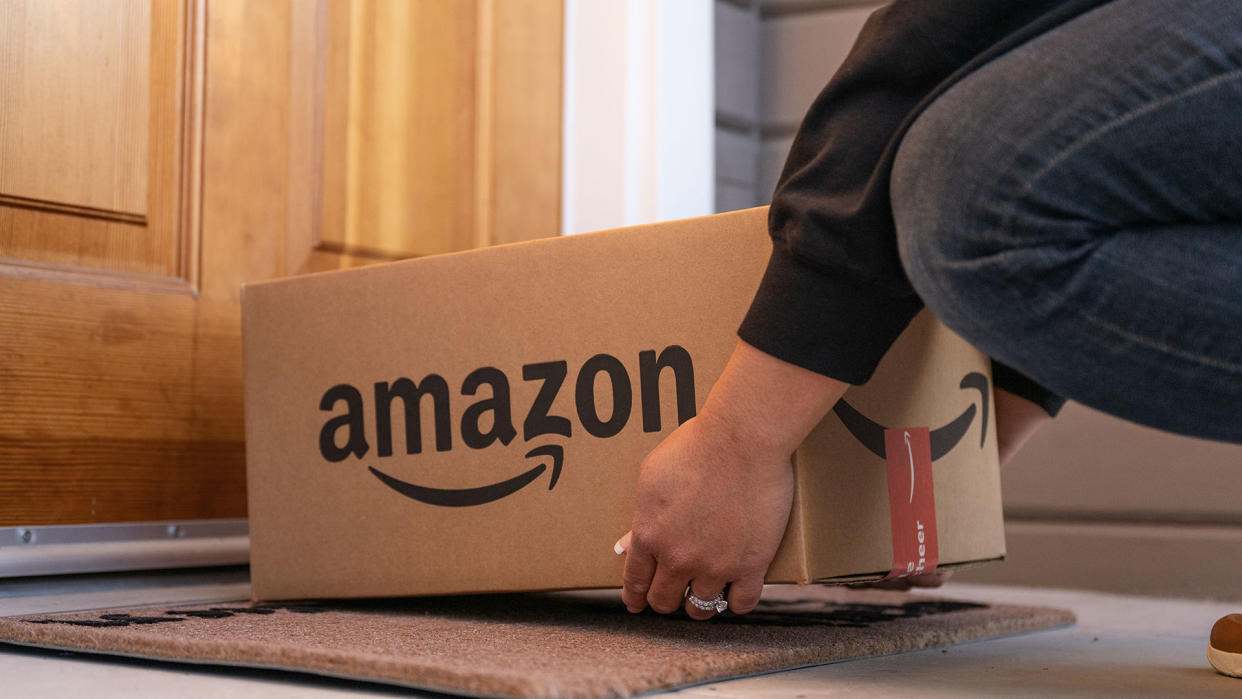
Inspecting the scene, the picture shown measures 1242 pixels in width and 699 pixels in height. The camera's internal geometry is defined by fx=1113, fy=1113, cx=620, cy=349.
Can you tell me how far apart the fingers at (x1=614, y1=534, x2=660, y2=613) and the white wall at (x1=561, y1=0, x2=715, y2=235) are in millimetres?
800

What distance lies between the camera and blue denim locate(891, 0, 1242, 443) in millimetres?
500

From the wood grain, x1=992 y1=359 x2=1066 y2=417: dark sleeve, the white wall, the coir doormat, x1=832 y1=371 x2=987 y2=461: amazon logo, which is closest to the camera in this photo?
the coir doormat

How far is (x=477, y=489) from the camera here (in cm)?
83

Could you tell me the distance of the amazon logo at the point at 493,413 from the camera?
2.46ft

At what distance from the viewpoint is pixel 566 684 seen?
22.2 inches

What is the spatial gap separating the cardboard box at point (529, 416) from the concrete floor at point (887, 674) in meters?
0.07

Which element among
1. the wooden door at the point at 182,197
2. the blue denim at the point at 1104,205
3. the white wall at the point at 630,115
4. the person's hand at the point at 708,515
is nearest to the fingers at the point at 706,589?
the person's hand at the point at 708,515

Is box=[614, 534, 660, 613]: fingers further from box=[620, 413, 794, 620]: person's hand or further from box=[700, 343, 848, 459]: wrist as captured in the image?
box=[700, 343, 848, 459]: wrist

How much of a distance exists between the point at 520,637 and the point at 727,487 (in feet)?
0.67

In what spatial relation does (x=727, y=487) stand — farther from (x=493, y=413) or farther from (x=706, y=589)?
(x=493, y=413)

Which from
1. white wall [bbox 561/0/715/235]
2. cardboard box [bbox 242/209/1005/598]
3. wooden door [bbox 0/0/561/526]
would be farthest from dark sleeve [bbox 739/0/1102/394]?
white wall [bbox 561/0/715/235]

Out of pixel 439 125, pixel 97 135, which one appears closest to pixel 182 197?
pixel 97 135

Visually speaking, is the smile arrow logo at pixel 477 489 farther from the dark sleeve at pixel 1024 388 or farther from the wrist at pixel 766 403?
the dark sleeve at pixel 1024 388

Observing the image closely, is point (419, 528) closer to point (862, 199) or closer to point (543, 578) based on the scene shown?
point (543, 578)
